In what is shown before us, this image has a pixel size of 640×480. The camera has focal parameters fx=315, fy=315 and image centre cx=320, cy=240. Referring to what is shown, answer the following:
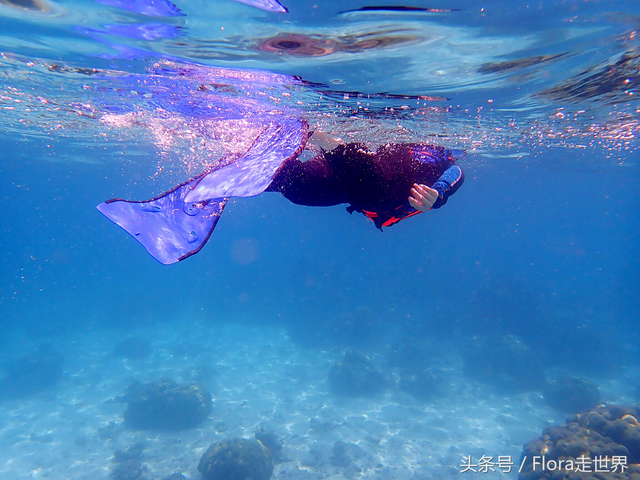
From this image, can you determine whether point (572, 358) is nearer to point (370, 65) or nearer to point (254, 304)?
point (370, 65)

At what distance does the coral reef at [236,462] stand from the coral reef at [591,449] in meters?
8.12

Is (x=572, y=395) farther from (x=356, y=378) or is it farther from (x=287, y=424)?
(x=287, y=424)

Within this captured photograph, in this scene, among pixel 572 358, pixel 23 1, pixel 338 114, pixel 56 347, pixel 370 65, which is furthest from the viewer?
pixel 56 347

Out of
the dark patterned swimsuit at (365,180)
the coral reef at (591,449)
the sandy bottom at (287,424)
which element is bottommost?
the sandy bottom at (287,424)

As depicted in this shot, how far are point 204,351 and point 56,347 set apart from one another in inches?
537

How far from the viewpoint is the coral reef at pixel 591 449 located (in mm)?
7508

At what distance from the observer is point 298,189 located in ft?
14.6

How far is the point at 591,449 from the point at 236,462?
34.3 ft

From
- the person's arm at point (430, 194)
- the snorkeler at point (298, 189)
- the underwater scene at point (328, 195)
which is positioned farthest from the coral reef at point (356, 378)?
the person's arm at point (430, 194)

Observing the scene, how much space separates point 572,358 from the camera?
21.7 m

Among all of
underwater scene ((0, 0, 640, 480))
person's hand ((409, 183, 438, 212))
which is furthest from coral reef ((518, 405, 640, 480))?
person's hand ((409, 183, 438, 212))

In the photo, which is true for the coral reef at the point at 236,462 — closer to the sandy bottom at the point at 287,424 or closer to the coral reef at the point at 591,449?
the sandy bottom at the point at 287,424

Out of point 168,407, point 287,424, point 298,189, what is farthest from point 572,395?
point 168,407

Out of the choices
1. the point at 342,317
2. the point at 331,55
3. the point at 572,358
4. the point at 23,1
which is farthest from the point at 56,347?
the point at 572,358
